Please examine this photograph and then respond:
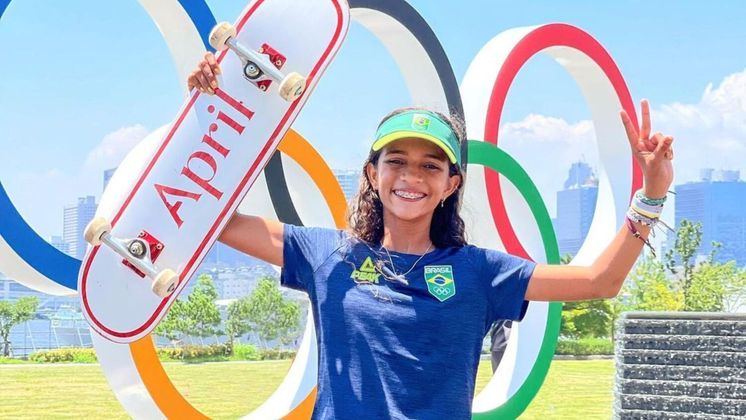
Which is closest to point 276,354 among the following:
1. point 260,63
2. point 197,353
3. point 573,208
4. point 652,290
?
point 197,353

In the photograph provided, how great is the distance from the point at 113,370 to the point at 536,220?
3.08 metres

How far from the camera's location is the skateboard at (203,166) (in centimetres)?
231

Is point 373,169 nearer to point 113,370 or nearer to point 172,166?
point 172,166

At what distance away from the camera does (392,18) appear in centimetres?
443

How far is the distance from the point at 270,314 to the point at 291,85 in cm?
2259

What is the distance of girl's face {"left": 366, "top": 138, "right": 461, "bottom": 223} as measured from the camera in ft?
6.23

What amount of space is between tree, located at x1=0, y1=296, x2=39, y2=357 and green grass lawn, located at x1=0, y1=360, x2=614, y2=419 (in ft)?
9.92

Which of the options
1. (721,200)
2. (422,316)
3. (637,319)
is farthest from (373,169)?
(721,200)

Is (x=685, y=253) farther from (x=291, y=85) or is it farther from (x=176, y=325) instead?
(x=291, y=85)

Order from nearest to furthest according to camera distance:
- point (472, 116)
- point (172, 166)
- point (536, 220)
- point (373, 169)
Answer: point (373, 169) < point (172, 166) < point (472, 116) < point (536, 220)

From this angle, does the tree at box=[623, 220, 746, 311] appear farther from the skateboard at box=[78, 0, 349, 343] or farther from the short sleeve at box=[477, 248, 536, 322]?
the short sleeve at box=[477, 248, 536, 322]

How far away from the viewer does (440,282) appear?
1833 millimetres

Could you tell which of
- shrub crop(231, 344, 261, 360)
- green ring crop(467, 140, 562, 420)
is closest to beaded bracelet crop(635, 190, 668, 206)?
green ring crop(467, 140, 562, 420)

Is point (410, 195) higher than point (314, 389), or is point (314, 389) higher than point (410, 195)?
point (410, 195)
